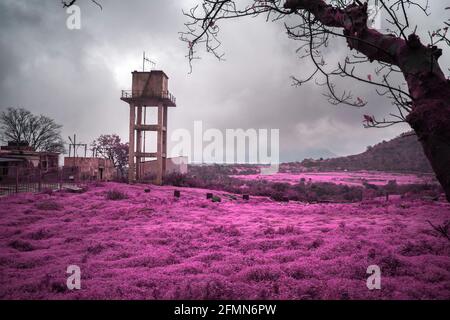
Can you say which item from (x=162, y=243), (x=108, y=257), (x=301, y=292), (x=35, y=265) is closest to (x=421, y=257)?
(x=301, y=292)

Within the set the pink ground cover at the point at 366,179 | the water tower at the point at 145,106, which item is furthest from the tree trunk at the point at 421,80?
the pink ground cover at the point at 366,179

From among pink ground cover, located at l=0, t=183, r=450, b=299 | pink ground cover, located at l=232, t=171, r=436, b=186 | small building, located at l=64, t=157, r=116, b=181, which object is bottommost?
pink ground cover, located at l=232, t=171, r=436, b=186

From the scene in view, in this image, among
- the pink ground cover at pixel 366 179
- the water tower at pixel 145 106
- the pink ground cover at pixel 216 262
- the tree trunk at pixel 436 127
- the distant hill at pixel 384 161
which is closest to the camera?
the tree trunk at pixel 436 127

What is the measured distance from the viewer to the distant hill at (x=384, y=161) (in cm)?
5633

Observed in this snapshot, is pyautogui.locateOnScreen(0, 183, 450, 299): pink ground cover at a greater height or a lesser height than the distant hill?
lesser

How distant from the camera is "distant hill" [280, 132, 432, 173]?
56334 mm

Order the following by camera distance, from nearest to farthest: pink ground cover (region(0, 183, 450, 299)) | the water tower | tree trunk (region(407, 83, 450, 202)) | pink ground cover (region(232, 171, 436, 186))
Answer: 1. tree trunk (region(407, 83, 450, 202))
2. pink ground cover (region(0, 183, 450, 299))
3. the water tower
4. pink ground cover (region(232, 171, 436, 186))

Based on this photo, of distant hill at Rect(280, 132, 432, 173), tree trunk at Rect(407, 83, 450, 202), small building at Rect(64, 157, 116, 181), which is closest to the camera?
tree trunk at Rect(407, 83, 450, 202)

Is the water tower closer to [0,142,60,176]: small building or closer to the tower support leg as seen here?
the tower support leg

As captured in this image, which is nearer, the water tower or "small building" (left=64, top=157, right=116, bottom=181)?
the water tower

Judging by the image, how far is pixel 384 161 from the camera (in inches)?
2440

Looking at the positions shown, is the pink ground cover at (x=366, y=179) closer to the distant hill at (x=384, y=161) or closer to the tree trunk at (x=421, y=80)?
the distant hill at (x=384, y=161)

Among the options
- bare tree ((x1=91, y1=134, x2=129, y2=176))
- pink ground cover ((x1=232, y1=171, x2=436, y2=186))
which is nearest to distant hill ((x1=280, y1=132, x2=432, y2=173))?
pink ground cover ((x1=232, y1=171, x2=436, y2=186))

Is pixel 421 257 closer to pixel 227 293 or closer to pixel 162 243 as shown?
pixel 227 293
